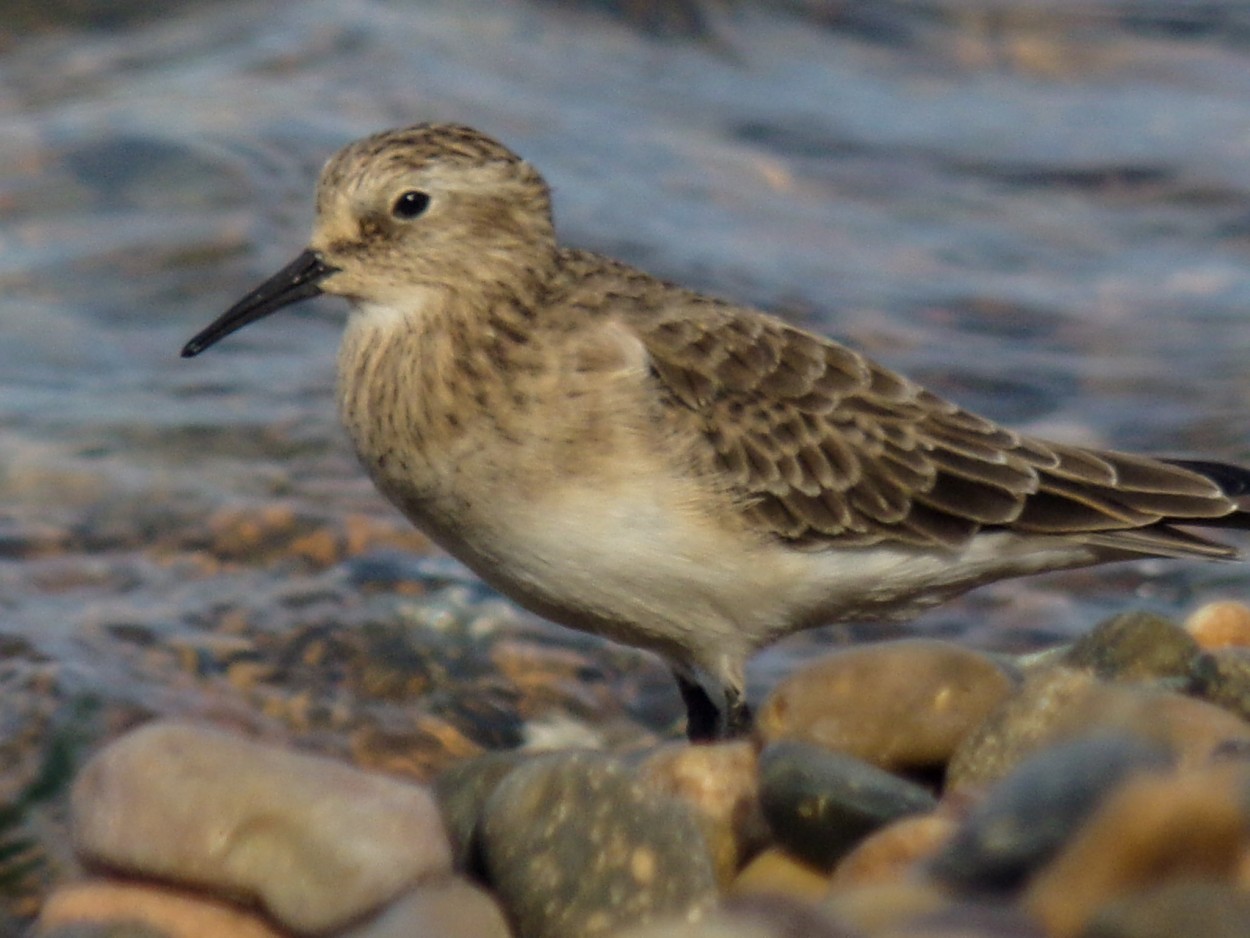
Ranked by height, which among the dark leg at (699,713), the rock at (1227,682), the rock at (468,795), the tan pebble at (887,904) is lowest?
the dark leg at (699,713)

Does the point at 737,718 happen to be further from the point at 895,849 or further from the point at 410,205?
the point at 895,849

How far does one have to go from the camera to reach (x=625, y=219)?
11570mm

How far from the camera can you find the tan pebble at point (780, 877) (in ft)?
14.6

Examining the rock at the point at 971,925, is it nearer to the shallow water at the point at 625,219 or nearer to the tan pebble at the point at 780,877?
the tan pebble at the point at 780,877

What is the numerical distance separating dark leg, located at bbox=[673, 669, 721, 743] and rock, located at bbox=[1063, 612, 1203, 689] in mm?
1404

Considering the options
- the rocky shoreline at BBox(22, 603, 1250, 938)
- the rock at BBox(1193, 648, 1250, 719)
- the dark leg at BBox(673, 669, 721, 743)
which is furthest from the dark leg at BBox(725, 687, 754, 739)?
the rock at BBox(1193, 648, 1250, 719)

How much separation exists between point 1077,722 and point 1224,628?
1.79 metres

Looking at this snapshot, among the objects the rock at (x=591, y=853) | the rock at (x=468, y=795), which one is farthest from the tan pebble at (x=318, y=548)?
the rock at (x=591, y=853)

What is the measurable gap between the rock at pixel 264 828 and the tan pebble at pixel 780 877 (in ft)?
2.23

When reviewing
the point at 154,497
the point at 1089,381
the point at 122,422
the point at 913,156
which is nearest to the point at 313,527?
the point at 154,497

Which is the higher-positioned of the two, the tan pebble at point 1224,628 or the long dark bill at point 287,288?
the long dark bill at point 287,288

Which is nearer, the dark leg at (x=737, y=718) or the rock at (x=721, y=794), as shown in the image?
the rock at (x=721, y=794)

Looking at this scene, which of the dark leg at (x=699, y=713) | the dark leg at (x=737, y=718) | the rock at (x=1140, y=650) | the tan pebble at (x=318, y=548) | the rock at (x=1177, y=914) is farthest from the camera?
the tan pebble at (x=318, y=548)

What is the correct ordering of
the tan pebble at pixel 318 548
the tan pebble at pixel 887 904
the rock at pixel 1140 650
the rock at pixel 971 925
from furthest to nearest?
1. the tan pebble at pixel 318 548
2. the rock at pixel 1140 650
3. the tan pebble at pixel 887 904
4. the rock at pixel 971 925
